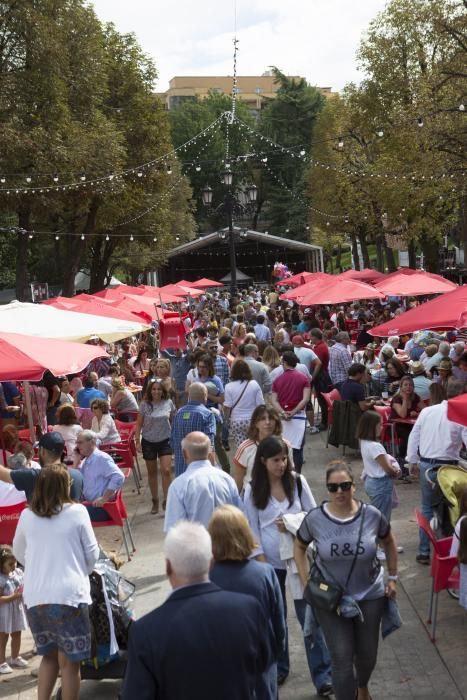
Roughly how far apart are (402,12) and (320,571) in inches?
1530

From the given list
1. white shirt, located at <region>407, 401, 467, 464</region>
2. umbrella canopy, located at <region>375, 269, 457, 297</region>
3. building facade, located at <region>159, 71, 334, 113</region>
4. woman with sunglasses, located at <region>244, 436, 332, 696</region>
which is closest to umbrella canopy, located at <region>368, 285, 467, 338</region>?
white shirt, located at <region>407, 401, 467, 464</region>

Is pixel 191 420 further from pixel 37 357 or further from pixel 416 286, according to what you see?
pixel 416 286

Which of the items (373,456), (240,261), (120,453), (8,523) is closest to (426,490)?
(373,456)

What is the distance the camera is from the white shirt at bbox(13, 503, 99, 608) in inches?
205

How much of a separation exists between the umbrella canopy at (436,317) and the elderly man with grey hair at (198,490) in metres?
4.79

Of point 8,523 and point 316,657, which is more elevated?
point 8,523

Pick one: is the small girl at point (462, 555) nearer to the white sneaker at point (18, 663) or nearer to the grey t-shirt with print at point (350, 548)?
the grey t-shirt with print at point (350, 548)

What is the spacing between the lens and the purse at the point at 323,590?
16.1 ft

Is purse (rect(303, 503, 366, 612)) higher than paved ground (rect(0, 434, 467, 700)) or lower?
higher

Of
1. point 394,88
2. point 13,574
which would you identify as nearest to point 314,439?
point 13,574

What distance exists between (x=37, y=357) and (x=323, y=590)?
183 inches

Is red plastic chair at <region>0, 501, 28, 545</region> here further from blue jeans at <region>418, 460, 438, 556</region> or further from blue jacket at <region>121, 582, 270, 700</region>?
blue jacket at <region>121, 582, 270, 700</region>

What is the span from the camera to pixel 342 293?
18953mm

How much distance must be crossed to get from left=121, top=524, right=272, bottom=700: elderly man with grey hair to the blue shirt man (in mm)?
5008
